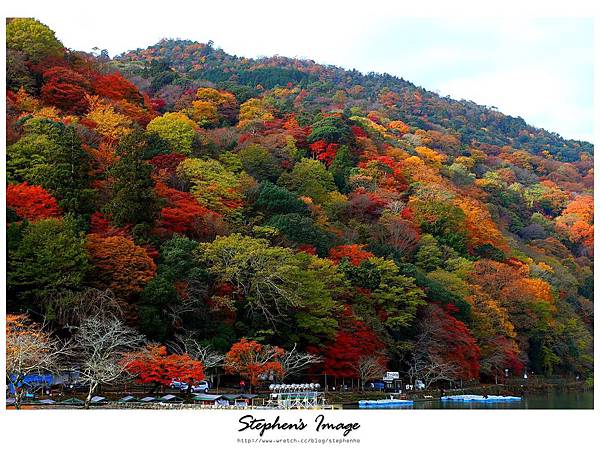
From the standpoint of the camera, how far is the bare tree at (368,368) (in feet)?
127

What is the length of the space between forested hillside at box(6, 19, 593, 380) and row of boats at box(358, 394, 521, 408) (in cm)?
197

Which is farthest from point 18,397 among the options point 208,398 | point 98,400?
point 208,398

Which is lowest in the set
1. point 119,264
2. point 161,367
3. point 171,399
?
point 171,399

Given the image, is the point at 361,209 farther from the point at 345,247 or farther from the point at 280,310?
the point at 280,310

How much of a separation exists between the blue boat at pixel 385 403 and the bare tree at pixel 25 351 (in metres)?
13.1

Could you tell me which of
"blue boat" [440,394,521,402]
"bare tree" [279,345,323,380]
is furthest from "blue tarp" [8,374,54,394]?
"blue boat" [440,394,521,402]

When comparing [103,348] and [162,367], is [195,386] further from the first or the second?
[103,348]

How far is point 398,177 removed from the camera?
6688cm

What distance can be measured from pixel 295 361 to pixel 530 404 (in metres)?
12.6

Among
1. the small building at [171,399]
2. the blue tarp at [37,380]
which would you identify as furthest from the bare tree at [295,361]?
the blue tarp at [37,380]

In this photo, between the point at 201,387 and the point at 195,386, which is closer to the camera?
the point at 195,386

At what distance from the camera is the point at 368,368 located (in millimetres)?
38906

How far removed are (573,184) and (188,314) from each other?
2796 inches

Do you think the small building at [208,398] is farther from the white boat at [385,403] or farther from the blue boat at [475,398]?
the blue boat at [475,398]
